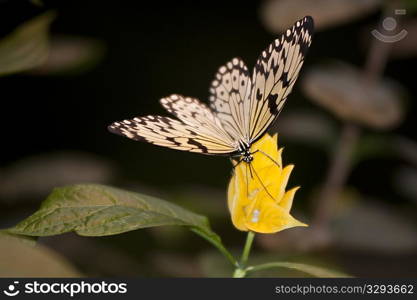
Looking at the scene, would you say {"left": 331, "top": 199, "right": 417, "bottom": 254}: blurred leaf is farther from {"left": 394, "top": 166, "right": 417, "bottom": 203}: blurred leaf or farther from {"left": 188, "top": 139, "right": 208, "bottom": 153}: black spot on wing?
{"left": 188, "top": 139, "right": 208, "bottom": 153}: black spot on wing

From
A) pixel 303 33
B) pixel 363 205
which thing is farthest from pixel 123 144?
pixel 303 33

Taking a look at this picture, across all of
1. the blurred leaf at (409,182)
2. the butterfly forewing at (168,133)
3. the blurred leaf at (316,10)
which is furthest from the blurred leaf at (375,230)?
the butterfly forewing at (168,133)

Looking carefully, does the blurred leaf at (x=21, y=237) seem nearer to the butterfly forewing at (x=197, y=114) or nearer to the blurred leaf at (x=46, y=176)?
the butterfly forewing at (x=197, y=114)

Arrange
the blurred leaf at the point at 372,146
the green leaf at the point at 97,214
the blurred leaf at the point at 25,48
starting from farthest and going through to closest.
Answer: the blurred leaf at the point at 372,146 → the blurred leaf at the point at 25,48 → the green leaf at the point at 97,214

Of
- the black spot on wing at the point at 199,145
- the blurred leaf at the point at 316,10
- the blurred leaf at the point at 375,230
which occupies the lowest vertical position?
the black spot on wing at the point at 199,145

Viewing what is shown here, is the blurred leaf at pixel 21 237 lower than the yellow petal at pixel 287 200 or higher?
lower

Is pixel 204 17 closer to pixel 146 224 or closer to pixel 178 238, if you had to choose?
pixel 178 238

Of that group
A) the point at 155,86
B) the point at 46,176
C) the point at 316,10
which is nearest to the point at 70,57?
the point at 46,176
